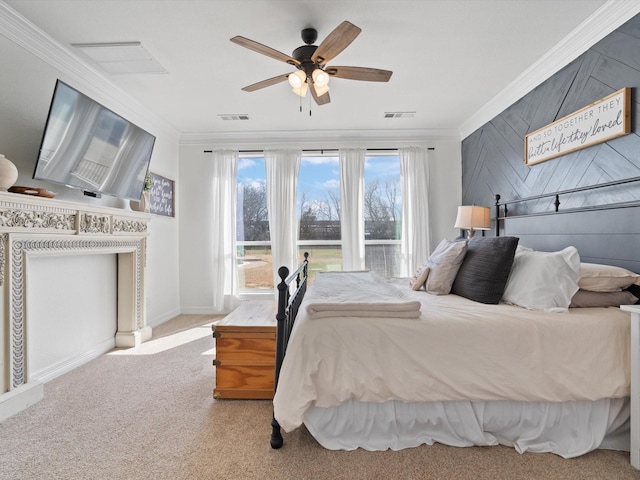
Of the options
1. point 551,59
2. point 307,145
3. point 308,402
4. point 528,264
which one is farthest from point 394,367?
point 307,145

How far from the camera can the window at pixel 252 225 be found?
4.65 m

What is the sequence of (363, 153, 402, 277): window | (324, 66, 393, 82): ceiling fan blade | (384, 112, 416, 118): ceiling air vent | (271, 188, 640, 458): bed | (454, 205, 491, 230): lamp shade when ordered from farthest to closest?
(363, 153, 402, 277): window < (384, 112, 416, 118): ceiling air vent < (454, 205, 491, 230): lamp shade < (324, 66, 393, 82): ceiling fan blade < (271, 188, 640, 458): bed

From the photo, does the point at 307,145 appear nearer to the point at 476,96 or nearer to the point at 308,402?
the point at 476,96

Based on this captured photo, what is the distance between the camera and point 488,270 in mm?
2123

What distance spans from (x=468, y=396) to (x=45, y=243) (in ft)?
9.29

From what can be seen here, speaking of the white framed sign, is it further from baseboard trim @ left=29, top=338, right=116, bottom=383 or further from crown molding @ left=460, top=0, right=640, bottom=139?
baseboard trim @ left=29, top=338, right=116, bottom=383

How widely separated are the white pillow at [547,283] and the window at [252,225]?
3269 mm

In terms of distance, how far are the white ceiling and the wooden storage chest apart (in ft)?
6.81

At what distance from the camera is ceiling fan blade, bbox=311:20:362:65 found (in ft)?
5.96

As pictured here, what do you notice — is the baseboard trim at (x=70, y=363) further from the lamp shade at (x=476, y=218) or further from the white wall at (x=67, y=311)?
the lamp shade at (x=476, y=218)

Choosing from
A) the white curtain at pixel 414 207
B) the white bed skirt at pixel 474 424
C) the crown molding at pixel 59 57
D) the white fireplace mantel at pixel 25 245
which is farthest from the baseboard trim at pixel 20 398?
the white curtain at pixel 414 207

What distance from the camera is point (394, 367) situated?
5.21 ft

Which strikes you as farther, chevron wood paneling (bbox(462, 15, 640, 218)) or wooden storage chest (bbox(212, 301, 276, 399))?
wooden storage chest (bbox(212, 301, 276, 399))

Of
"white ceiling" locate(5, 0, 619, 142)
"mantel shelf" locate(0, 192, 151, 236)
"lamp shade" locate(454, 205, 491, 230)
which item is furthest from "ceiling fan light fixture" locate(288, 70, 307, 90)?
"lamp shade" locate(454, 205, 491, 230)
